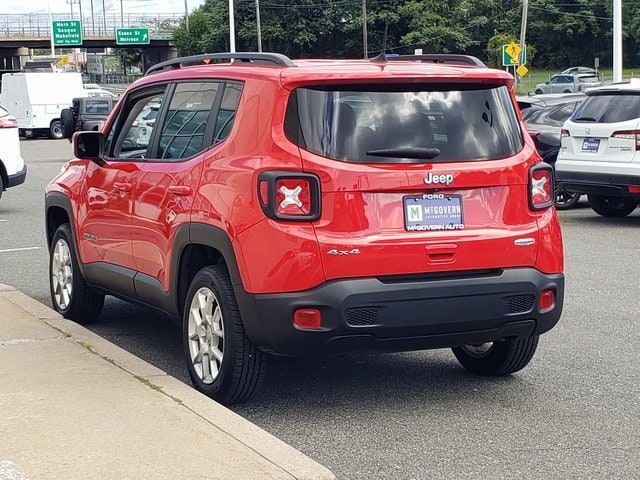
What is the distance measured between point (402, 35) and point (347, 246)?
89616 millimetres

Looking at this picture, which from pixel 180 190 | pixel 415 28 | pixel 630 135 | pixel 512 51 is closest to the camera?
pixel 180 190

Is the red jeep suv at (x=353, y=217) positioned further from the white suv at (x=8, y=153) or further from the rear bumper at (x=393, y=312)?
the white suv at (x=8, y=153)

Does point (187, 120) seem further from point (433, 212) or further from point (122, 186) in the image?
point (433, 212)

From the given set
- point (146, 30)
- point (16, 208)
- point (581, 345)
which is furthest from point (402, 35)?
point (581, 345)

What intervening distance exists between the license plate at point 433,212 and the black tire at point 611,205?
32.9ft

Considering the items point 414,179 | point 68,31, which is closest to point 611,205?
point 414,179

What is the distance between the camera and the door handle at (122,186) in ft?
22.8

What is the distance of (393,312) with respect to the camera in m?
5.46

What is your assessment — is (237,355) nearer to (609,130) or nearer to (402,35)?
(609,130)

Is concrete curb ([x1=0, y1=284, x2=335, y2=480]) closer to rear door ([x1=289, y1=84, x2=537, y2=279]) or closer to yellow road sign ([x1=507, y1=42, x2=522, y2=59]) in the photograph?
rear door ([x1=289, y1=84, x2=537, y2=279])

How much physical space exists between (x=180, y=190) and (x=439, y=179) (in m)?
1.49

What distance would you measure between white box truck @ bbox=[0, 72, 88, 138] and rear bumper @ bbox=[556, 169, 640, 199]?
32.9 metres

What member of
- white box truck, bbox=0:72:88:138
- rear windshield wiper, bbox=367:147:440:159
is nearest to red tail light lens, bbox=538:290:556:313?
rear windshield wiper, bbox=367:147:440:159

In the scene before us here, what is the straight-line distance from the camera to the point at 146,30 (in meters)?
88.0
